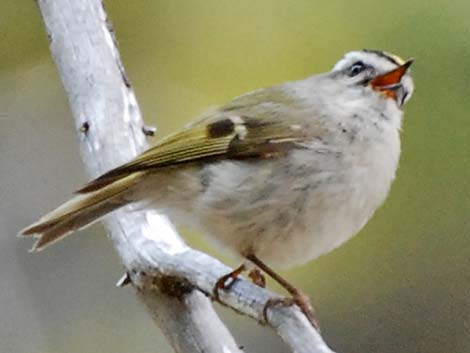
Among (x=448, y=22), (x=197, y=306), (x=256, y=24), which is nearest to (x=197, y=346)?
(x=197, y=306)

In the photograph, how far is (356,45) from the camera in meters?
3.80

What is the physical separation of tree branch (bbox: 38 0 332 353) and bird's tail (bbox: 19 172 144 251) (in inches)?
2.4

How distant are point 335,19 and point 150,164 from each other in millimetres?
1285

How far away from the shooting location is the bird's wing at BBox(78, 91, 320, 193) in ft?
→ 9.13

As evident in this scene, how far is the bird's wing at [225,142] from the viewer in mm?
2783

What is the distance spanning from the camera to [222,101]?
402 centimetres

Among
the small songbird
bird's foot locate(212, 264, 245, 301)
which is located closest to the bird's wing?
the small songbird

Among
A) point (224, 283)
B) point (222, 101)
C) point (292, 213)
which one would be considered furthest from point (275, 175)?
point (222, 101)

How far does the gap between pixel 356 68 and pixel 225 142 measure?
37cm

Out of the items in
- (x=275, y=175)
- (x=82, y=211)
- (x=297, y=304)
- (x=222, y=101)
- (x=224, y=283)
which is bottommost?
(x=297, y=304)

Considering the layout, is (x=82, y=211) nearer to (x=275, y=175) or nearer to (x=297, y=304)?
(x=275, y=175)

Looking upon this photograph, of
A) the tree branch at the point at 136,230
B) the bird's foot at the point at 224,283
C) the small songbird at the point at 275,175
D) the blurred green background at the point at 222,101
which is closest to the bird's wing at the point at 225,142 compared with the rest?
the small songbird at the point at 275,175

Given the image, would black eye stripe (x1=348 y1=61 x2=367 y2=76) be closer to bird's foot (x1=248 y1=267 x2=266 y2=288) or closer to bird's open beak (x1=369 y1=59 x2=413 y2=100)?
bird's open beak (x1=369 y1=59 x2=413 y2=100)

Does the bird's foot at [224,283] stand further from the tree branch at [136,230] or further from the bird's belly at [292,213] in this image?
the bird's belly at [292,213]
